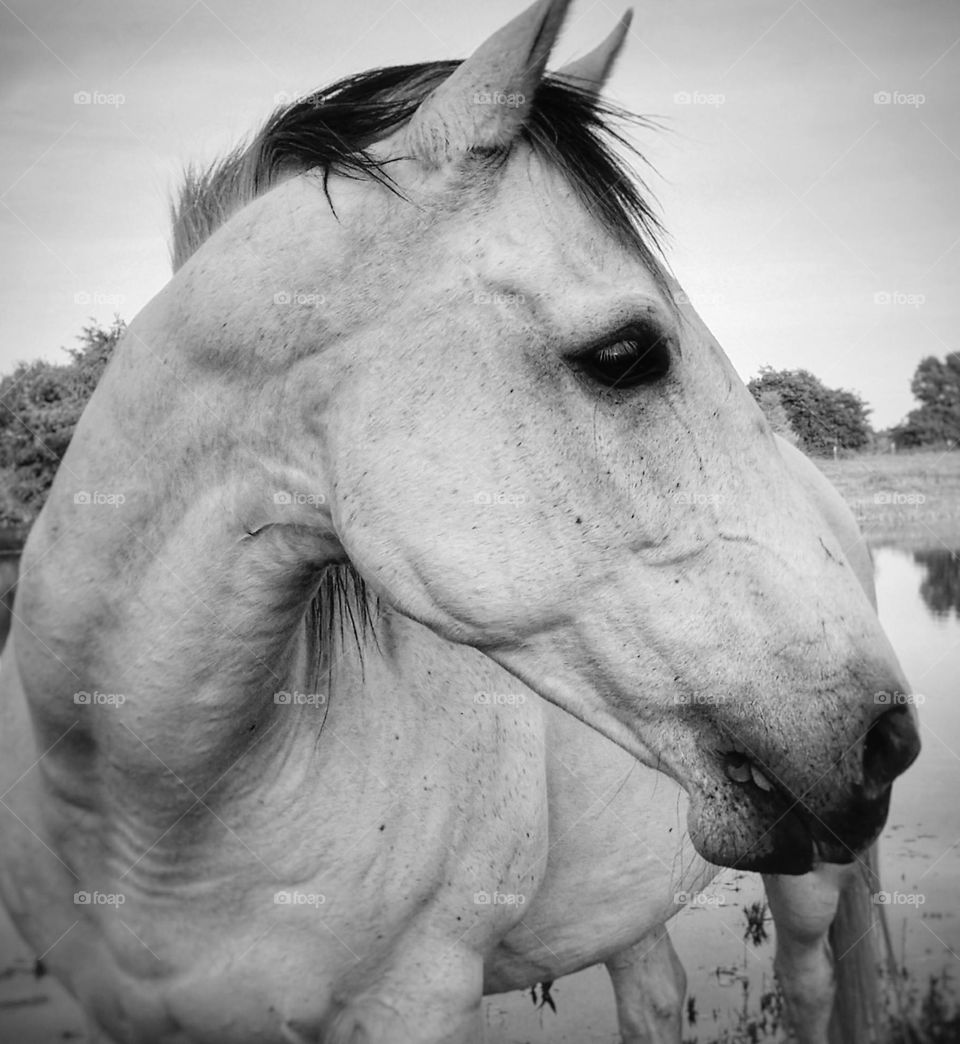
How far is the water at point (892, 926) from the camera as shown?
3.55 m

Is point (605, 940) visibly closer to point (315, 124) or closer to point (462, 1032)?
point (462, 1032)

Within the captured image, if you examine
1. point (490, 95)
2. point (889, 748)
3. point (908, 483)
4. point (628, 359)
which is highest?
point (490, 95)

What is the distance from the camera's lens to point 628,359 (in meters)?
1.44

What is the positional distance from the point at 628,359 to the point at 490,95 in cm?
48

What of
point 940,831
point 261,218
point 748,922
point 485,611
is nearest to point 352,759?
point 485,611

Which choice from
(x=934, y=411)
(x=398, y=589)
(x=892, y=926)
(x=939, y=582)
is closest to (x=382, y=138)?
(x=398, y=589)

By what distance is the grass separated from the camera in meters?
5.36

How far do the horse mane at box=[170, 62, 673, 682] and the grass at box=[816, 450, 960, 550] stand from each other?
3.64 m

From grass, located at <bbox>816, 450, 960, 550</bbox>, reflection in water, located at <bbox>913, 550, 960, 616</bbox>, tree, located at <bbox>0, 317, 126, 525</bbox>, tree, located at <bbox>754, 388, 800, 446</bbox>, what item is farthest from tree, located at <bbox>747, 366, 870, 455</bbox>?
reflection in water, located at <bbox>913, 550, 960, 616</bbox>

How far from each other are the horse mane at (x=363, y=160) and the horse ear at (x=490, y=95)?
8cm

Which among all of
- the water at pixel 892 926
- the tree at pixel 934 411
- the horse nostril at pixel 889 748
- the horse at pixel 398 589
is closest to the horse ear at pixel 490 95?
the horse at pixel 398 589

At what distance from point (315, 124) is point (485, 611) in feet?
3.25

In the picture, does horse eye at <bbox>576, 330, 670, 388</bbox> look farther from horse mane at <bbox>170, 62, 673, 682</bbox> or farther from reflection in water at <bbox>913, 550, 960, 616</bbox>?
reflection in water at <bbox>913, 550, 960, 616</bbox>

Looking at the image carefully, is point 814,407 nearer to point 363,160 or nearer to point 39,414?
point 363,160
